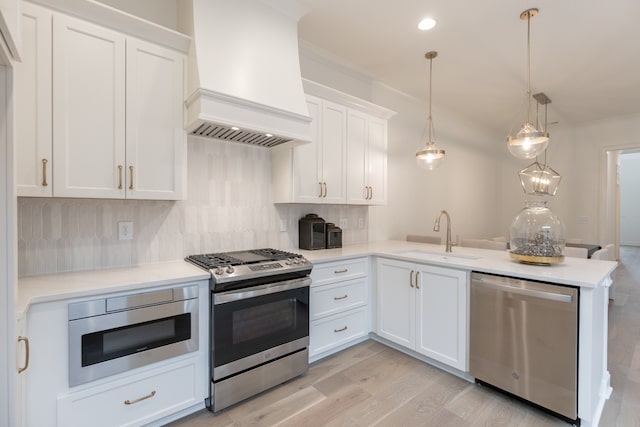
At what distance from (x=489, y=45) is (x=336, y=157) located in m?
1.80

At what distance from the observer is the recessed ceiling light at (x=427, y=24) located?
8.27 feet

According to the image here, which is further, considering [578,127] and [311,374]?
[578,127]

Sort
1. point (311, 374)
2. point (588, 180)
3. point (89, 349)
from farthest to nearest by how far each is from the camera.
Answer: point (588, 180) → point (311, 374) → point (89, 349)

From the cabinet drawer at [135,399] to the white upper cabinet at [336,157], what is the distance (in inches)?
59.1

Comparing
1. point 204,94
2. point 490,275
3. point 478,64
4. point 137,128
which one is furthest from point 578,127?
point 137,128

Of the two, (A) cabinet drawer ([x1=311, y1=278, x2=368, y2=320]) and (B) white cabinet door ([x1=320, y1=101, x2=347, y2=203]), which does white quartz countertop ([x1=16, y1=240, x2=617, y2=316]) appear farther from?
(B) white cabinet door ([x1=320, y1=101, x2=347, y2=203])

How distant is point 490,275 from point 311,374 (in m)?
1.49

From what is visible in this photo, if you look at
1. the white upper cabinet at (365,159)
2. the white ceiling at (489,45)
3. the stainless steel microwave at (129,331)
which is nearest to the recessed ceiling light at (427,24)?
the white ceiling at (489,45)

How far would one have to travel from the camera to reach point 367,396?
207 centimetres

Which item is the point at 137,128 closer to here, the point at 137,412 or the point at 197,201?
the point at 197,201

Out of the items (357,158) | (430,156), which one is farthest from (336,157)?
(430,156)

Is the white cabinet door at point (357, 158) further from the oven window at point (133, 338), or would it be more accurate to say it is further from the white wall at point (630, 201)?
the white wall at point (630, 201)

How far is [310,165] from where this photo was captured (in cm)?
273

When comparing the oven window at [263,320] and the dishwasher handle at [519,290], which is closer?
the dishwasher handle at [519,290]
